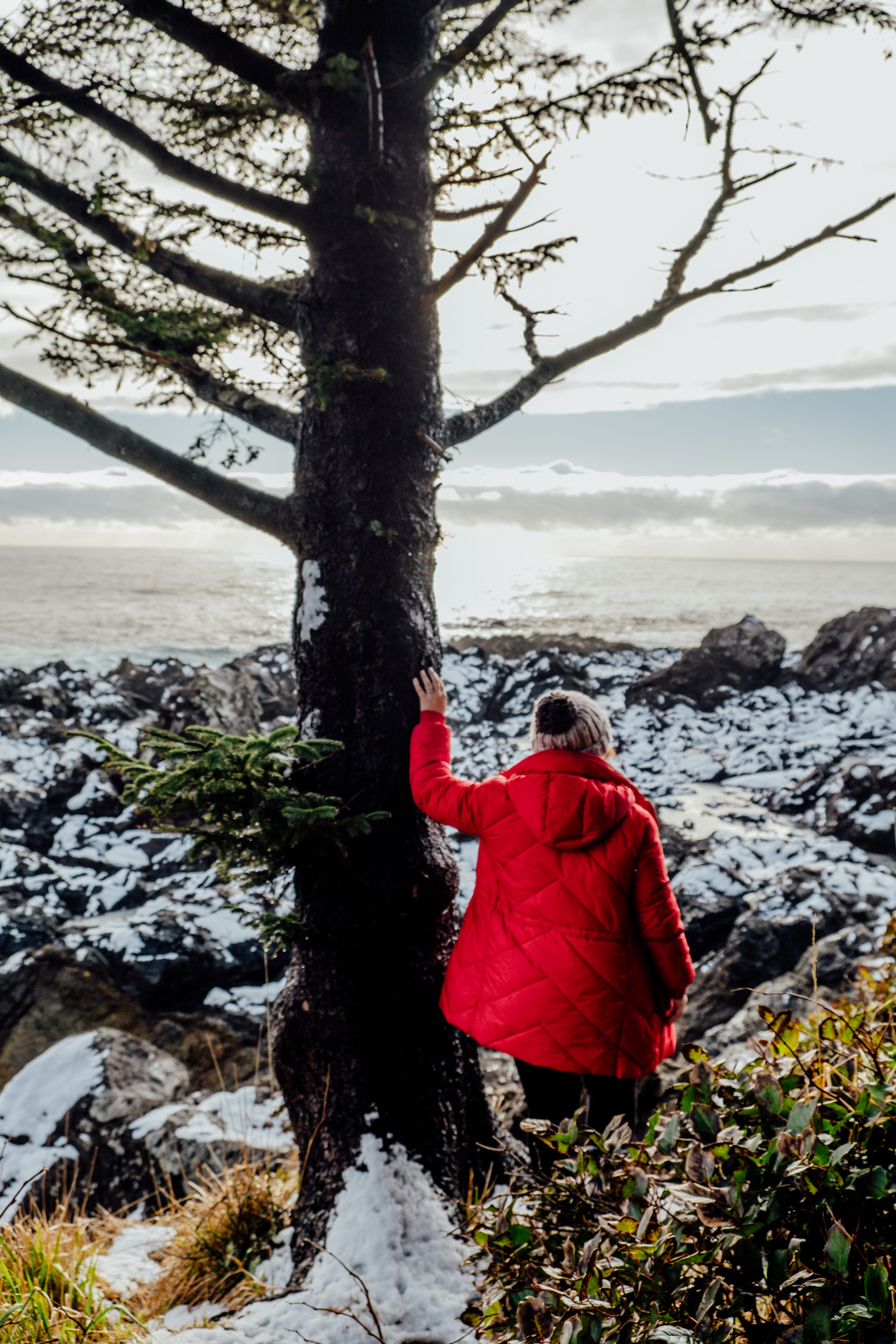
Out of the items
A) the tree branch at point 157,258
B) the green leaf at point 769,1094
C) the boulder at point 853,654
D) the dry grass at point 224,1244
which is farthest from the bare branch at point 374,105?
the boulder at point 853,654

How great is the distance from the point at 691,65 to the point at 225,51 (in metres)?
2.05

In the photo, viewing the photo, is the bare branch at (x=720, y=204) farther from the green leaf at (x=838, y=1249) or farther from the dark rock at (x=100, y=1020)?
the dark rock at (x=100, y=1020)

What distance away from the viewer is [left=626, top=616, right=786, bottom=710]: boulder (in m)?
13.1

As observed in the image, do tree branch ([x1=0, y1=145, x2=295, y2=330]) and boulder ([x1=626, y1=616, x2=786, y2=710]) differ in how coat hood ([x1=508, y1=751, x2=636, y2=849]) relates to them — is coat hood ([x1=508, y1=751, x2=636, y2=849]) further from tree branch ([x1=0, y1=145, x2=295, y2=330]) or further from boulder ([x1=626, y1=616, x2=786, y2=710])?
boulder ([x1=626, y1=616, x2=786, y2=710])

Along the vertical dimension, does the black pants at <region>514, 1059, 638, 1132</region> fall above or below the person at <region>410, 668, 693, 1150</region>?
below

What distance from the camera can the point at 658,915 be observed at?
269 centimetres

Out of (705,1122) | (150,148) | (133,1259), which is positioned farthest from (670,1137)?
(150,148)

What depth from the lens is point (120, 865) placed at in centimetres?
808

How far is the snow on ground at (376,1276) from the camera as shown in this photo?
7.86ft

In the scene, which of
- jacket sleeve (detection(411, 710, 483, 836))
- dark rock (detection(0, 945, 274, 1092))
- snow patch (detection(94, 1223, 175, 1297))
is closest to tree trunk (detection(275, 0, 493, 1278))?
jacket sleeve (detection(411, 710, 483, 836))

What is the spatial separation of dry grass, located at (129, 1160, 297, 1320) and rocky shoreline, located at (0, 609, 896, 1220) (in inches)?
36.5

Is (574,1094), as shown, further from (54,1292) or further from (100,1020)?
A: (100,1020)

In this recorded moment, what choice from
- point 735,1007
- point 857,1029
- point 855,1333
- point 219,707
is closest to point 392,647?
point 857,1029

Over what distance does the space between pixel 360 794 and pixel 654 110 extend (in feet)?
11.7
